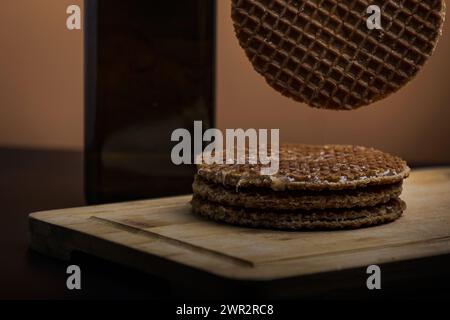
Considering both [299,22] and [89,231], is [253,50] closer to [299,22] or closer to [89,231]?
[299,22]

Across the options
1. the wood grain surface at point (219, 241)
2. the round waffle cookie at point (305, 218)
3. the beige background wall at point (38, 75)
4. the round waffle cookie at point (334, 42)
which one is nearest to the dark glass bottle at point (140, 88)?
the wood grain surface at point (219, 241)

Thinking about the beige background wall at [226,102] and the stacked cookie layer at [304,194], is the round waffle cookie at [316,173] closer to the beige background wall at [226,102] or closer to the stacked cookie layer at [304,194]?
the stacked cookie layer at [304,194]

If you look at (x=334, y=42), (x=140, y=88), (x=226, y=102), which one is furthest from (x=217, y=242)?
(x=226, y=102)

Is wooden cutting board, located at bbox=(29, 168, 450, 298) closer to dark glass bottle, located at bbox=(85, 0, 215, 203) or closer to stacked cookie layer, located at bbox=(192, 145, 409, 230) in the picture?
stacked cookie layer, located at bbox=(192, 145, 409, 230)

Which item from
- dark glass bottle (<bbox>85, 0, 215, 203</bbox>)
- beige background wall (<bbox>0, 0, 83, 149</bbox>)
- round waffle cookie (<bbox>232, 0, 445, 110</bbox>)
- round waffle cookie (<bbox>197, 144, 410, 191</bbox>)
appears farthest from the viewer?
beige background wall (<bbox>0, 0, 83, 149</bbox>)

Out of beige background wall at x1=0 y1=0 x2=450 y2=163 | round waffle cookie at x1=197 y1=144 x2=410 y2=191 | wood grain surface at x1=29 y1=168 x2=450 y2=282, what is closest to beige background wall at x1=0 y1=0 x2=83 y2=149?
beige background wall at x1=0 y1=0 x2=450 y2=163

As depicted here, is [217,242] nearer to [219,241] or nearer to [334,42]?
[219,241]

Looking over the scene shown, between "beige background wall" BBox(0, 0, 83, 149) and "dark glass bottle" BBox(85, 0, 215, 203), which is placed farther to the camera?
"beige background wall" BBox(0, 0, 83, 149)
